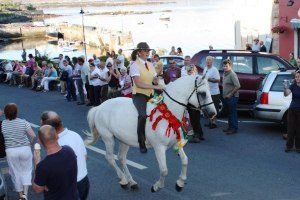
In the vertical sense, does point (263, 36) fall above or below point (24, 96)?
above

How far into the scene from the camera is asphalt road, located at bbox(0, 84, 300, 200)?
27.1 ft

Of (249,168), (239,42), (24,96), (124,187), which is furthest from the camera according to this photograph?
(239,42)

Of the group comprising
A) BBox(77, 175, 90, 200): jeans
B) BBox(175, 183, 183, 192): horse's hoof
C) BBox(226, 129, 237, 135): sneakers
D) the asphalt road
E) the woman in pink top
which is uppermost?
the woman in pink top

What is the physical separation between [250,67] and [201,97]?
7.15 meters

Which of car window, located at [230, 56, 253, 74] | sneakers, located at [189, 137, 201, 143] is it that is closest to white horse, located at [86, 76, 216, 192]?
sneakers, located at [189, 137, 201, 143]

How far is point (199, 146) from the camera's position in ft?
38.0

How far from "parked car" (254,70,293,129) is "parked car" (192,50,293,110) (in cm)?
192

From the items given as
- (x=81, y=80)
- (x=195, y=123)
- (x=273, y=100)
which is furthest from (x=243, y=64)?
(x=81, y=80)

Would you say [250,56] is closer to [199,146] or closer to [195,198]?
[199,146]

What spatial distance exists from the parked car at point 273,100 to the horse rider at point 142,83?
194 inches

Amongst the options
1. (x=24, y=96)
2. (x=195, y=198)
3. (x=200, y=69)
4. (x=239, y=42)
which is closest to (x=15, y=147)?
(x=195, y=198)

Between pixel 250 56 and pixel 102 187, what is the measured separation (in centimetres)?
765

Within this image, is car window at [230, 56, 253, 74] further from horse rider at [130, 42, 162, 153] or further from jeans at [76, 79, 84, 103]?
horse rider at [130, 42, 162, 153]

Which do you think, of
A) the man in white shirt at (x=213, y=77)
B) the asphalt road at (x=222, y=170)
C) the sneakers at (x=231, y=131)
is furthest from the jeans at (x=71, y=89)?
the sneakers at (x=231, y=131)
